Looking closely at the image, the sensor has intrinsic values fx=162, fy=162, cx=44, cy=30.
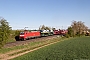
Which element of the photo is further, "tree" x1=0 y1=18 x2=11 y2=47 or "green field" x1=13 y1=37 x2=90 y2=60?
"tree" x1=0 y1=18 x2=11 y2=47

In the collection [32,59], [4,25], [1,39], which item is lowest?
[32,59]

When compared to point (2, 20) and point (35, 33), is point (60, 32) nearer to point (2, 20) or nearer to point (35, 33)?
point (35, 33)

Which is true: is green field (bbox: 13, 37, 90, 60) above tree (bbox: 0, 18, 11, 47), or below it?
below

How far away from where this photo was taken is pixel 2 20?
91.1 feet

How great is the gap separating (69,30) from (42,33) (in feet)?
59.7

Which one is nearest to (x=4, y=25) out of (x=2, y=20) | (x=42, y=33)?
(x=2, y=20)

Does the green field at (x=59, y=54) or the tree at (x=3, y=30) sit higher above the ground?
the tree at (x=3, y=30)

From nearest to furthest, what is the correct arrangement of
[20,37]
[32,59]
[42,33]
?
[32,59] → [20,37] → [42,33]

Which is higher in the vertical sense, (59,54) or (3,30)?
(3,30)

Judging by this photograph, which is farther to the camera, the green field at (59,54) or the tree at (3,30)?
the tree at (3,30)

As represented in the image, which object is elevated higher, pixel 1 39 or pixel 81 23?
pixel 81 23

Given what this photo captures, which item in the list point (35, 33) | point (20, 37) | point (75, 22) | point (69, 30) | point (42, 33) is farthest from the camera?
point (75, 22)

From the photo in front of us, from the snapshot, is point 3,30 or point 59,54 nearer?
point 59,54

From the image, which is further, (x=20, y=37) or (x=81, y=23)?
(x=81, y=23)
